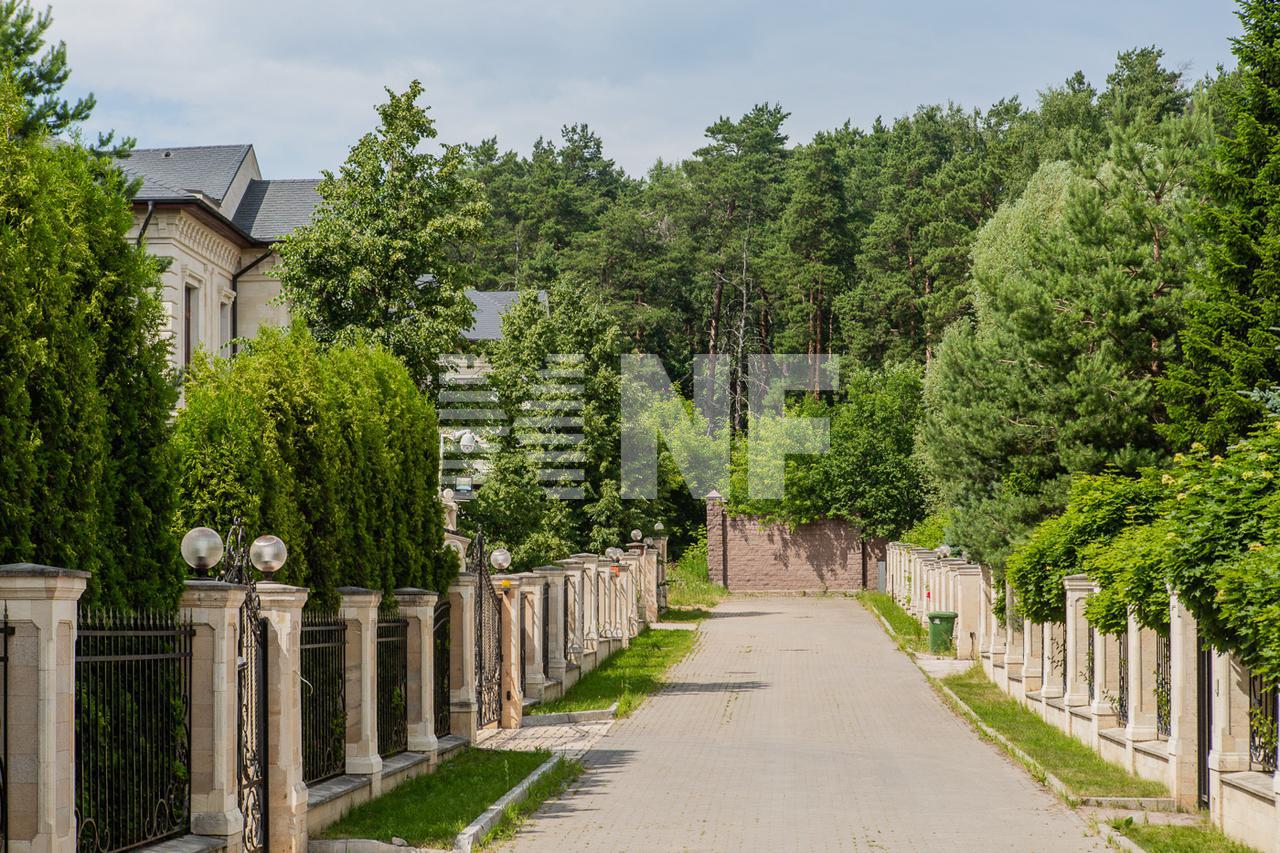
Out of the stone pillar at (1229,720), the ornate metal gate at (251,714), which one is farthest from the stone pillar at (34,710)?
the stone pillar at (1229,720)

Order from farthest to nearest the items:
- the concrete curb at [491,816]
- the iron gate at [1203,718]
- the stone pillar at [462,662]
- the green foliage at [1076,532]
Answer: the green foliage at [1076,532]
the stone pillar at [462,662]
the iron gate at [1203,718]
the concrete curb at [491,816]

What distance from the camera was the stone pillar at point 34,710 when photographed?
7.48 meters

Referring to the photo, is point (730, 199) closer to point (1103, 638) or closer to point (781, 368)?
point (781, 368)

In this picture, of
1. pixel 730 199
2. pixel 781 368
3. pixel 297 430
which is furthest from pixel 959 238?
pixel 297 430

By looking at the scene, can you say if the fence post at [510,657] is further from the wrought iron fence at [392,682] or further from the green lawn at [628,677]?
the wrought iron fence at [392,682]

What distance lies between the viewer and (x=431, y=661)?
1564 centimetres

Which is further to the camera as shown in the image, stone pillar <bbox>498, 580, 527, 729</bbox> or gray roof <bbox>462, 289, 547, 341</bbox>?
gray roof <bbox>462, 289, 547, 341</bbox>

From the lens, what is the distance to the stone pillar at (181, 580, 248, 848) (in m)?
9.60

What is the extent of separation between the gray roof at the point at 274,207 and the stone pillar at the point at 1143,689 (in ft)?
75.9

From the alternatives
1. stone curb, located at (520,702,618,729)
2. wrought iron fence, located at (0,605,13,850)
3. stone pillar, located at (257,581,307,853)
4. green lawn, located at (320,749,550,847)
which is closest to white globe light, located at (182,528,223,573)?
stone pillar, located at (257,581,307,853)

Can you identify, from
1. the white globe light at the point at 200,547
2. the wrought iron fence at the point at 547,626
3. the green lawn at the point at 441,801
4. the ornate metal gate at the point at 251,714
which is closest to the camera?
the white globe light at the point at 200,547

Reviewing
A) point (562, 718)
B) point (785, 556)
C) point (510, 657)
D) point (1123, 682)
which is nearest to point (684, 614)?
point (785, 556)

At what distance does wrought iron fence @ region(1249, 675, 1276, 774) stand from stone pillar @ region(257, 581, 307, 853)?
23.9ft

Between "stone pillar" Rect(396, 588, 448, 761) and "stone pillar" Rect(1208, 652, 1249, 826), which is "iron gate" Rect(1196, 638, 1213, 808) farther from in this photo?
"stone pillar" Rect(396, 588, 448, 761)
